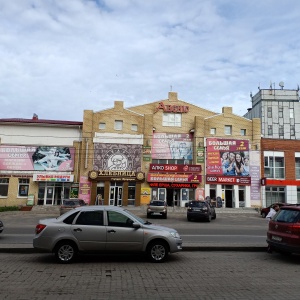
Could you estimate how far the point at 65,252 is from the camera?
887cm

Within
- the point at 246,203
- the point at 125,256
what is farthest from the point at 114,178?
the point at 125,256

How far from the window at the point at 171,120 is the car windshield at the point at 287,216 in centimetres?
3142

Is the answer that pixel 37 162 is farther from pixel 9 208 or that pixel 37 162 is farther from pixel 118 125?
pixel 118 125

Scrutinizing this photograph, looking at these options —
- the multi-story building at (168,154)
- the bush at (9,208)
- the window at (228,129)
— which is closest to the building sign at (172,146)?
the multi-story building at (168,154)

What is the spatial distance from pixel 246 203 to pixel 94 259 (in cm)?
3351

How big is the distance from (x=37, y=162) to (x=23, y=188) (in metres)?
3.32

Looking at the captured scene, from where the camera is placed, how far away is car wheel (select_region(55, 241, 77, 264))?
8828mm

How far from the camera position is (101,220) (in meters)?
9.17

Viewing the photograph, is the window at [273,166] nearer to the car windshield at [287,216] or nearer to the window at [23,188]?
the window at [23,188]

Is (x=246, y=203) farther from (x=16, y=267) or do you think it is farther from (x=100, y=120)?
(x=16, y=267)

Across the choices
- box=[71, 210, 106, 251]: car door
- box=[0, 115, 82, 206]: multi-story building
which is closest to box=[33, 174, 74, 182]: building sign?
box=[0, 115, 82, 206]: multi-story building

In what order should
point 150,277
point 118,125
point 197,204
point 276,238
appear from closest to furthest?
point 150,277 → point 276,238 → point 197,204 → point 118,125

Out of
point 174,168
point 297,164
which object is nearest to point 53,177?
point 174,168

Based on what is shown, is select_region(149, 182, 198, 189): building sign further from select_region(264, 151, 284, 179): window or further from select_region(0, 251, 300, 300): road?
select_region(0, 251, 300, 300): road
